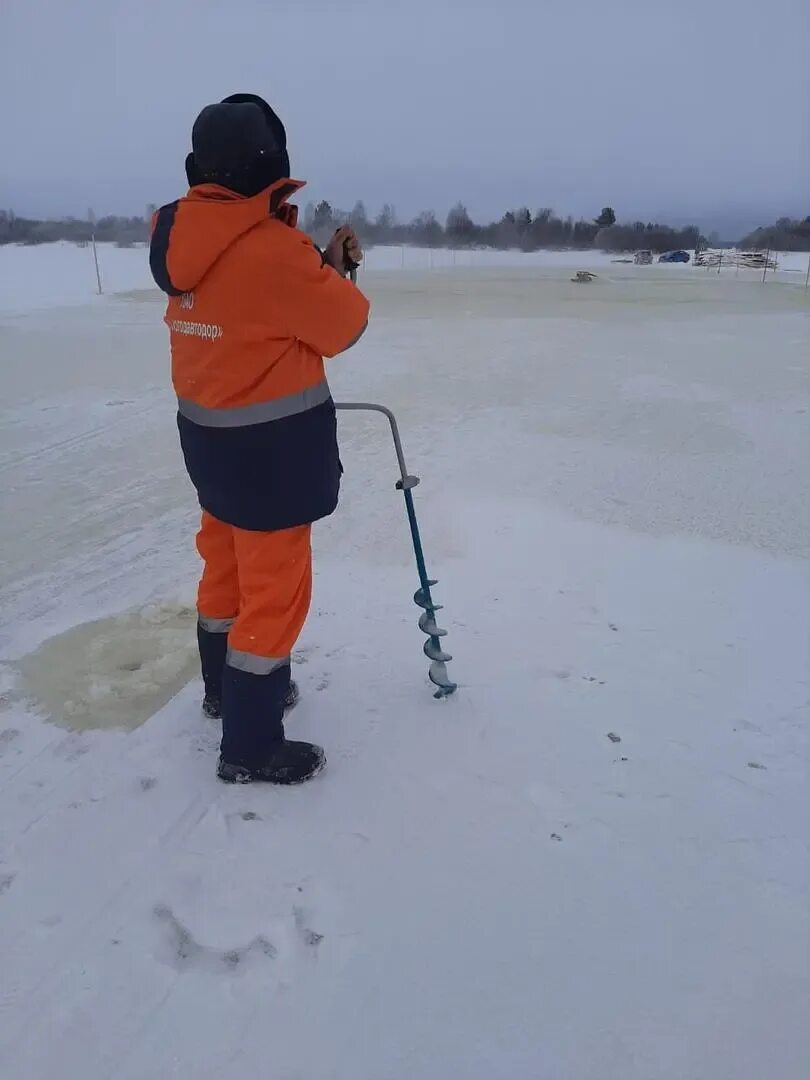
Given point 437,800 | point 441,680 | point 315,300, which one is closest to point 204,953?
point 437,800

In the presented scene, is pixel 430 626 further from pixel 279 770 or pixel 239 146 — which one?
pixel 239 146

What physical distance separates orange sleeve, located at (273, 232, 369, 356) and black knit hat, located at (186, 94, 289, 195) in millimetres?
165

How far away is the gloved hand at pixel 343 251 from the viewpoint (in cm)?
221

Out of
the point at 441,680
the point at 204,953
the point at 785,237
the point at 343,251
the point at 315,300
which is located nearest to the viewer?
the point at 204,953

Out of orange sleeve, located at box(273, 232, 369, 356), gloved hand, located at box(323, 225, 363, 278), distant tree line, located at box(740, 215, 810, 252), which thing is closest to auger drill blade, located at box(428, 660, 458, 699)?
orange sleeve, located at box(273, 232, 369, 356)

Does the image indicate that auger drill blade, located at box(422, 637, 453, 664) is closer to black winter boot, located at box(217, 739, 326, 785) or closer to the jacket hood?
black winter boot, located at box(217, 739, 326, 785)

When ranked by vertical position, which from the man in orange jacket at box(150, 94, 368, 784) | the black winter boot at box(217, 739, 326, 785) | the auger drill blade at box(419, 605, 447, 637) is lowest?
the black winter boot at box(217, 739, 326, 785)

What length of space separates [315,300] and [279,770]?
4.28ft

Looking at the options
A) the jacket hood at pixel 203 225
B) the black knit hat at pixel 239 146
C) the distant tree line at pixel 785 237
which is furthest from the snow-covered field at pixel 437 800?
the distant tree line at pixel 785 237

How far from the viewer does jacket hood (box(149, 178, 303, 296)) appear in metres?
1.86

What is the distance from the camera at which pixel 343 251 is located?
2234 mm

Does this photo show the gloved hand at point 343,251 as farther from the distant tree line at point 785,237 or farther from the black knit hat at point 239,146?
the distant tree line at point 785,237

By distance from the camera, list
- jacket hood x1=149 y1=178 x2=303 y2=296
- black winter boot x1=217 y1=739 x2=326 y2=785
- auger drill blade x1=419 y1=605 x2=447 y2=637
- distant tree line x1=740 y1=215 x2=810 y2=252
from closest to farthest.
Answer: jacket hood x1=149 y1=178 x2=303 y2=296 < black winter boot x1=217 y1=739 x2=326 y2=785 < auger drill blade x1=419 y1=605 x2=447 y2=637 < distant tree line x1=740 y1=215 x2=810 y2=252

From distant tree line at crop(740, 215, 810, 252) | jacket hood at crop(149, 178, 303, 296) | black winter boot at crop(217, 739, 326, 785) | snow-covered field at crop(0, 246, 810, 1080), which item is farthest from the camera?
distant tree line at crop(740, 215, 810, 252)
